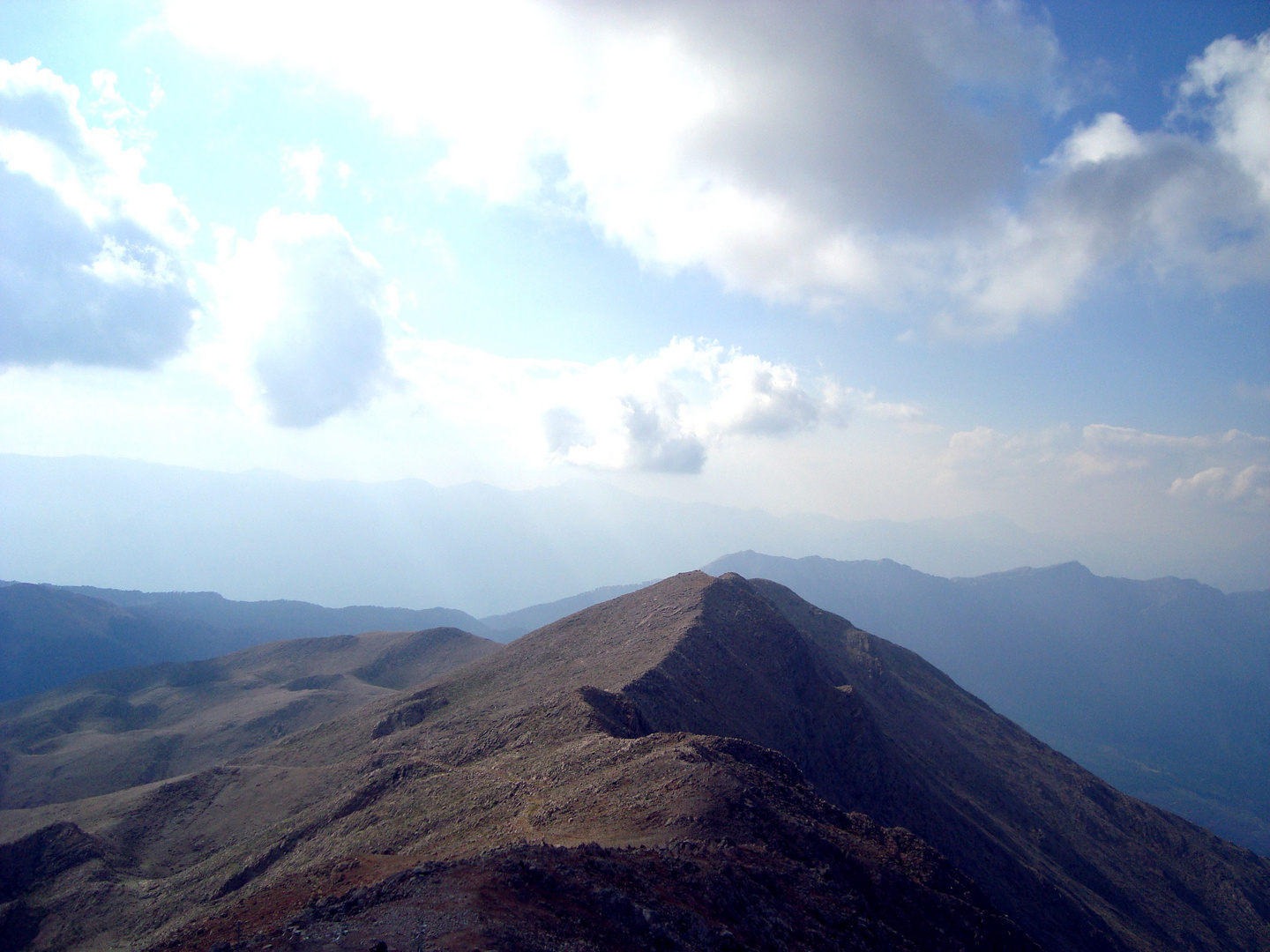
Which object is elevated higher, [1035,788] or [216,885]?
[216,885]

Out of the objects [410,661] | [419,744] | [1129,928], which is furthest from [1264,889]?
[410,661]

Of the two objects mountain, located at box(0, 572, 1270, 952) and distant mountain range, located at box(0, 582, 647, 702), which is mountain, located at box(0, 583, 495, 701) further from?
mountain, located at box(0, 572, 1270, 952)

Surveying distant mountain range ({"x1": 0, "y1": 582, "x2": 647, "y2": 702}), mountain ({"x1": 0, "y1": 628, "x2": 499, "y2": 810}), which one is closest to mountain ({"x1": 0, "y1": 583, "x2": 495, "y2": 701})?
distant mountain range ({"x1": 0, "y1": 582, "x2": 647, "y2": 702})

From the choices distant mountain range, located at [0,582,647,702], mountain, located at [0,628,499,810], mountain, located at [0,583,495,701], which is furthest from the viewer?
mountain, located at [0,583,495,701]

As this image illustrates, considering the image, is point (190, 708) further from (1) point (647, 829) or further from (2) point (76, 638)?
(2) point (76, 638)

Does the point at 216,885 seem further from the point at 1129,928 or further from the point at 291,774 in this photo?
the point at 1129,928

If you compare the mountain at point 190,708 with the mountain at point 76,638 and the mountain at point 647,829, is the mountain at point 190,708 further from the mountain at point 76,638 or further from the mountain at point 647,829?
the mountain at point 76,638
